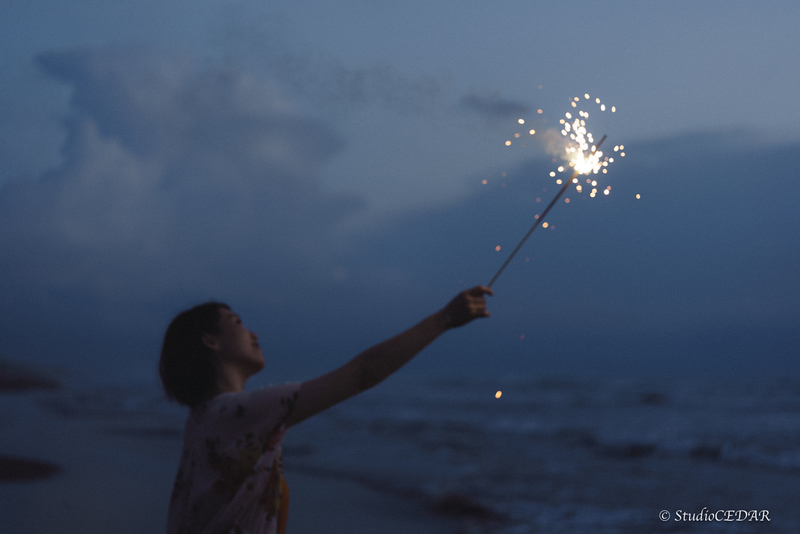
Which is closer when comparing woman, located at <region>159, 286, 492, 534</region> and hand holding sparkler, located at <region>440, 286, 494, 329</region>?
woman, located at <region>159, 286, 492, 534</region>

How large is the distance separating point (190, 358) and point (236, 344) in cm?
16

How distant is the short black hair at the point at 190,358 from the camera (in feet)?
7.10

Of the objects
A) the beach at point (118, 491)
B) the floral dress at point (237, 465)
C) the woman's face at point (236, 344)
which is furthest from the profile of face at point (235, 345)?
the beach at point (118, 491)

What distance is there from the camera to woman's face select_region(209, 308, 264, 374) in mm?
2209

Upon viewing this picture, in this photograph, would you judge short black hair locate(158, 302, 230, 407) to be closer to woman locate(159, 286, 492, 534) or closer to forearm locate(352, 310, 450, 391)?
woman locate(159, 286, 492, 534)

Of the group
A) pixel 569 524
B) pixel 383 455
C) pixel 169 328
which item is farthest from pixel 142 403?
pixel 169 328

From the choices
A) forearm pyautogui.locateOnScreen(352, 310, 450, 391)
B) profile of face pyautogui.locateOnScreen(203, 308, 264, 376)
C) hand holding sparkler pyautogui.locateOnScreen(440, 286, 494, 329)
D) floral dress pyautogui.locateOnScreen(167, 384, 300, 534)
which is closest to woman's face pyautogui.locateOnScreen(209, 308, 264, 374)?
profile of face pyautogui.locateOnScreen(203, 308, 264, 376)

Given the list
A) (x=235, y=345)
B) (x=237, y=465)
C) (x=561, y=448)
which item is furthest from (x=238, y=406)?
(x=561, y=448)

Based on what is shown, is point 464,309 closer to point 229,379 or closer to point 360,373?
point 360,373

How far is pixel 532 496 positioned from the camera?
8.38 meters

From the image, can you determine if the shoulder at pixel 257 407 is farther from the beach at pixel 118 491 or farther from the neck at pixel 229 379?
the beach at pixel 118 491

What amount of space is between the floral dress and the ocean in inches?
213

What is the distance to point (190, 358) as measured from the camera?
7.20ft

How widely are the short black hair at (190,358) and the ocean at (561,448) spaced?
5445 millimetres
